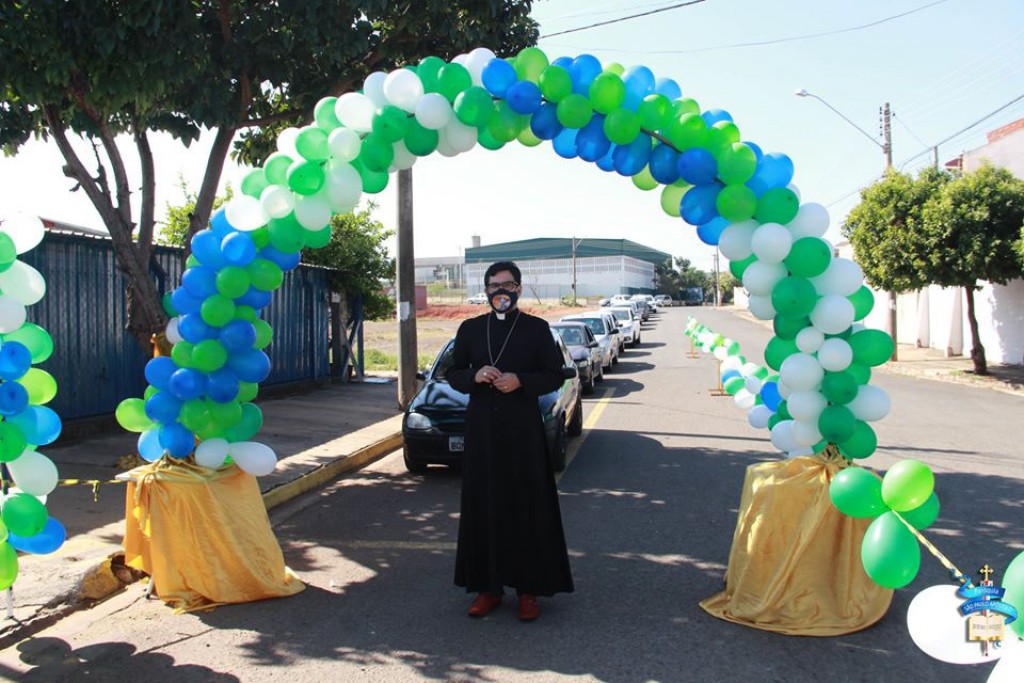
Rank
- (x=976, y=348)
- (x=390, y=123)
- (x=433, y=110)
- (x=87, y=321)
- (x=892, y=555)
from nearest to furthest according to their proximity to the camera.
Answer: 1. (x=892, y=555)
2. (x=433, y=110)
3. (x=390, y=123)
4. (x=87, y=321)
5. (x=976, y=348)

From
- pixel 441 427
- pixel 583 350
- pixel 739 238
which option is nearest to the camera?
pixel 739 238

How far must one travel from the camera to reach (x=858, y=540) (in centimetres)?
465

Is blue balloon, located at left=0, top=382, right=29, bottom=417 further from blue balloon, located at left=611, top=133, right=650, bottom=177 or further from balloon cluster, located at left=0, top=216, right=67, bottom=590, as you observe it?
blue balloon, located at left=611, top=133, right=650, bottom=177

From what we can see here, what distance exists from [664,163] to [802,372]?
1.59 m

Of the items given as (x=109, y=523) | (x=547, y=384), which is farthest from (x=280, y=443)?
(x=547, y=384)

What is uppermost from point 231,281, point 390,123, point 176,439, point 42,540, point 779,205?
point 390,123

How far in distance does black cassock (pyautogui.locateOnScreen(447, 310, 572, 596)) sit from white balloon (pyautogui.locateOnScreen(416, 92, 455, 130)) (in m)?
1.44

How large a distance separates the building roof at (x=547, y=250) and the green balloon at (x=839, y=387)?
92.3 m

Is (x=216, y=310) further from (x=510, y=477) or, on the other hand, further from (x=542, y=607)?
(x=542, y=607)

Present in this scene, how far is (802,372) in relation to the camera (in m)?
4.74

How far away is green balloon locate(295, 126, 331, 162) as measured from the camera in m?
5.05

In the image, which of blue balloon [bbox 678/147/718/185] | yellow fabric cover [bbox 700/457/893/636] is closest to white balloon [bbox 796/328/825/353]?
yellow fabric cover [bbox 700/457/893/636]

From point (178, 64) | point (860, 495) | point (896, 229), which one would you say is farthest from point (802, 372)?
point (896, 229)

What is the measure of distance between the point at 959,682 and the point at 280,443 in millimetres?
8238
